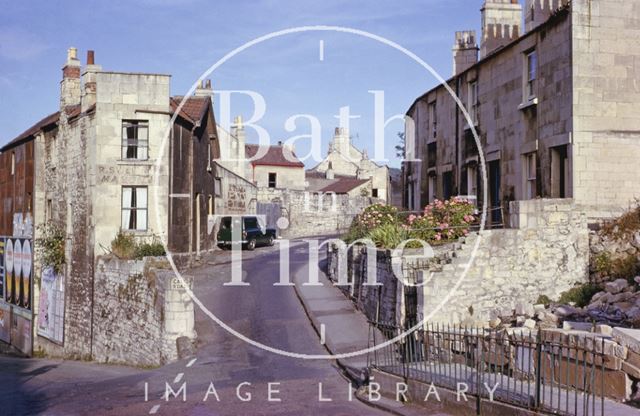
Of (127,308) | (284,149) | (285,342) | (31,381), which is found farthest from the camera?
(284,149)

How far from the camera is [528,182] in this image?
19.3m

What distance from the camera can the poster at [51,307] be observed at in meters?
27.6

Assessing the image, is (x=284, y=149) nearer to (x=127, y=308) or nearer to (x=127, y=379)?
(x=127, y=308)

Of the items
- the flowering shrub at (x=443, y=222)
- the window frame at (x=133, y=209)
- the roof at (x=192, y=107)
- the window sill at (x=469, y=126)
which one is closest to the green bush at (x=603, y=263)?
the flowering shrub at (x=443, y=222)

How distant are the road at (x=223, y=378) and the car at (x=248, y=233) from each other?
1024 cm

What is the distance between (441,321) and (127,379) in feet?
25.8

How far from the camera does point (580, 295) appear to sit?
16016 millimetres

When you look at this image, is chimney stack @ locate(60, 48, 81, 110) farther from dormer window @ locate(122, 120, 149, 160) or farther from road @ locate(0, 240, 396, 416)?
road @ locate(0, 240, 396, 416)

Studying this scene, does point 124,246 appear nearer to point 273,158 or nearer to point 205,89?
point 205,89

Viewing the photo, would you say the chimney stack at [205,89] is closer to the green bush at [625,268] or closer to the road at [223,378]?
the road at [223,378]

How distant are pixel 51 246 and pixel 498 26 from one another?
65.3 feet

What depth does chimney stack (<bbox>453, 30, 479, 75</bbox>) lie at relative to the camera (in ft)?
88.8

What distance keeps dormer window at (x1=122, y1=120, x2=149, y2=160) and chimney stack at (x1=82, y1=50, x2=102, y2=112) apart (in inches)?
79.2

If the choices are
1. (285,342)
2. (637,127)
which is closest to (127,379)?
(285,342)
